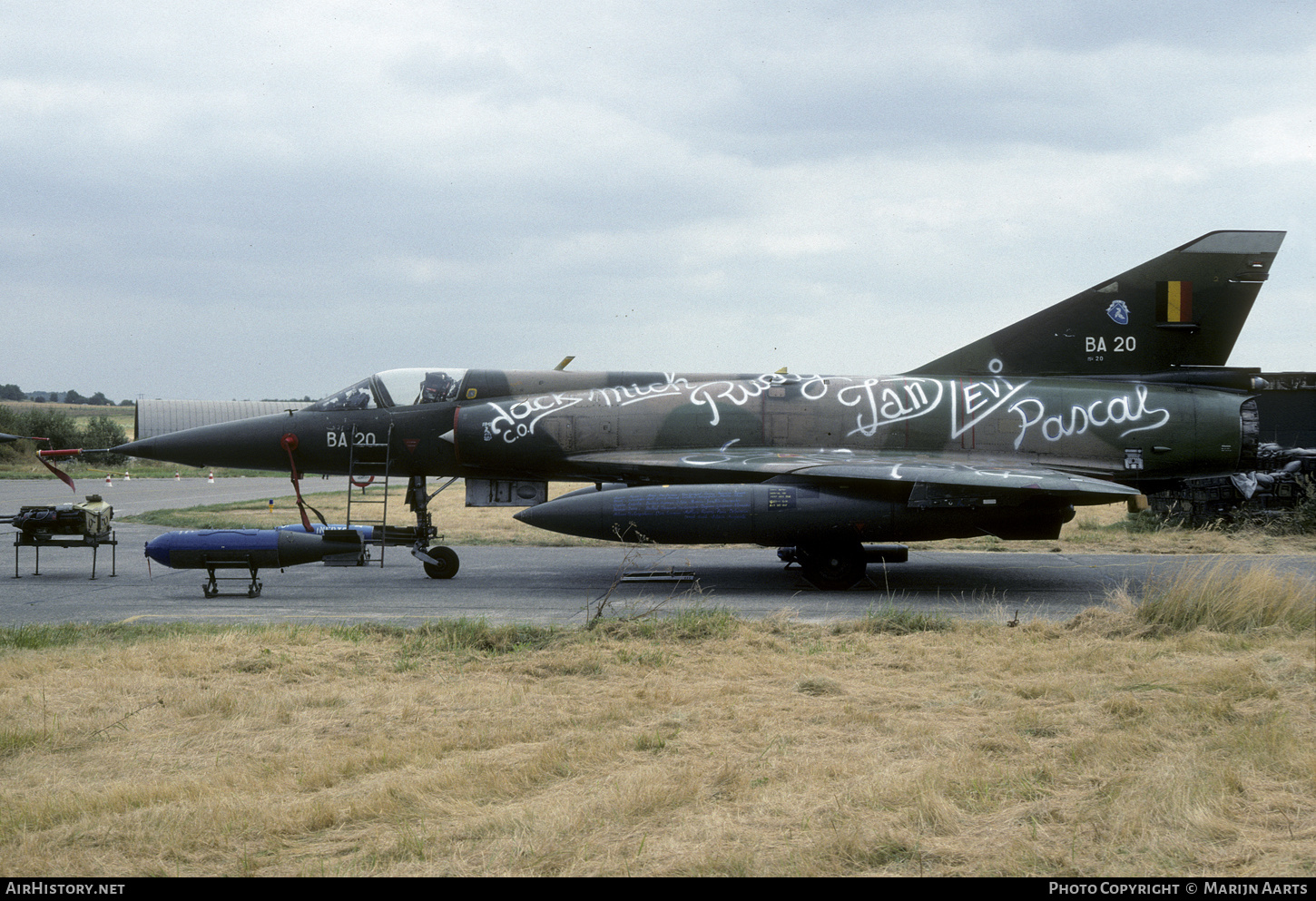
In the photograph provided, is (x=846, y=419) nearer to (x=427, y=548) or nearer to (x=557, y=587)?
(x=557, y=587)

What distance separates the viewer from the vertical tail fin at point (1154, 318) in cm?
1347

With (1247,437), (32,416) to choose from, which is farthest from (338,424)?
(32,416)

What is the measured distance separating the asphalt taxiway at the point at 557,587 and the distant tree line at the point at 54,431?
33575 millimetres

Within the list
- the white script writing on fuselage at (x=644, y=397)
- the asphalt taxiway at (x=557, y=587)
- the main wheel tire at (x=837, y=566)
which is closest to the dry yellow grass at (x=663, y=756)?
the asphalt taxiway at (x=557, y=587)

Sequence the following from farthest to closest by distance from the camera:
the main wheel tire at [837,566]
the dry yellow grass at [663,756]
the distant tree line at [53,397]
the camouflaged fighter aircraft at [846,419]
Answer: the distant tree line at [53,397]
the camouflaged fighter aircraft at [846,419]
the main wheel tire at [837,566]
the dry yellow grass at [663,756]

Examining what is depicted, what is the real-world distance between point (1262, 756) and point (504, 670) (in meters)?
5.03

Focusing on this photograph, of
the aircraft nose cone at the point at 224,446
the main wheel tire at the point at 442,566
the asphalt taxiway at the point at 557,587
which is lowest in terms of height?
the asphalt taxiway at the point at 557,587

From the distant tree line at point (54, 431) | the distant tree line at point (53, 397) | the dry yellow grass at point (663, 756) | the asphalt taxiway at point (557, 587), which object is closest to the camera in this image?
the dry yellow grass at point (663, 756)

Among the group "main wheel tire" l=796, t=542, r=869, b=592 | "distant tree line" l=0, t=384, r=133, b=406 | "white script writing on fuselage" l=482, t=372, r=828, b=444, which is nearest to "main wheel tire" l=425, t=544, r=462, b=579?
"white script writing on fuselage" l=482, t=372, r=828, b=444

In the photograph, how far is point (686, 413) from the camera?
44.3 feet

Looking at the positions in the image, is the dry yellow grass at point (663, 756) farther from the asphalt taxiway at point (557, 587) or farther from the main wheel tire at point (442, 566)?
the main wheel tire at point (442, 566)

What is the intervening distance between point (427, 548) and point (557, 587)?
2405 millimetres

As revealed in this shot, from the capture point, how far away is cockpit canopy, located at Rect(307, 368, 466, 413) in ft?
45.8

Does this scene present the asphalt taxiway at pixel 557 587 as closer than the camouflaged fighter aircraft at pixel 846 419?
Yes
